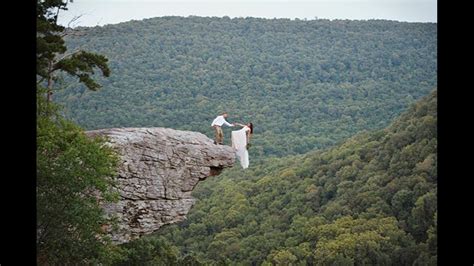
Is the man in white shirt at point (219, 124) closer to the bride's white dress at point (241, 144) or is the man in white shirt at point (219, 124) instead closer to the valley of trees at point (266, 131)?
the bride's white dress at point (241, 144)

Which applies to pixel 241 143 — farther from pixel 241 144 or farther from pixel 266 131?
pixel 266 131

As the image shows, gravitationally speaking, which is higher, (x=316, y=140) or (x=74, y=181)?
(x=74, y=181)

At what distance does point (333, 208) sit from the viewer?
1222 inches

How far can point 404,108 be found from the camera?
4044cm

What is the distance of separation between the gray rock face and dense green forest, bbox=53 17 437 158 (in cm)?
1770

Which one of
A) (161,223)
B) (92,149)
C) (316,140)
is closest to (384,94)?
(316,140)

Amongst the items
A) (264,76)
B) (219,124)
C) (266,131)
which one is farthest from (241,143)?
(264,76)

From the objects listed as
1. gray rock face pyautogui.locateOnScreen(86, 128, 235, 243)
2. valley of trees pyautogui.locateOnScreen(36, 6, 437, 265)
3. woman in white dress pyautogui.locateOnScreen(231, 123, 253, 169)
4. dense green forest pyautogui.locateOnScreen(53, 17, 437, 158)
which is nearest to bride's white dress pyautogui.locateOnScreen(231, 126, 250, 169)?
woman in white dress pyautogui.locateOnScreen(231, 123, 253, 169)

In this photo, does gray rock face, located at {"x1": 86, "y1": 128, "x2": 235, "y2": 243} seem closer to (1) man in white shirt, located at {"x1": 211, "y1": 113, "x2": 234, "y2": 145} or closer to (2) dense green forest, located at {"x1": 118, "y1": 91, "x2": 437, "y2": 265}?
(1) man in white shirt, located at {"x1": 211, "y1": 113, "x2": 234, "y2": 145}

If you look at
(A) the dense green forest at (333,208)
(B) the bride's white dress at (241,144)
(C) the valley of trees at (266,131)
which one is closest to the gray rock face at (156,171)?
(B) the bride's white dress at (241,144)

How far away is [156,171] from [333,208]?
1723cm
